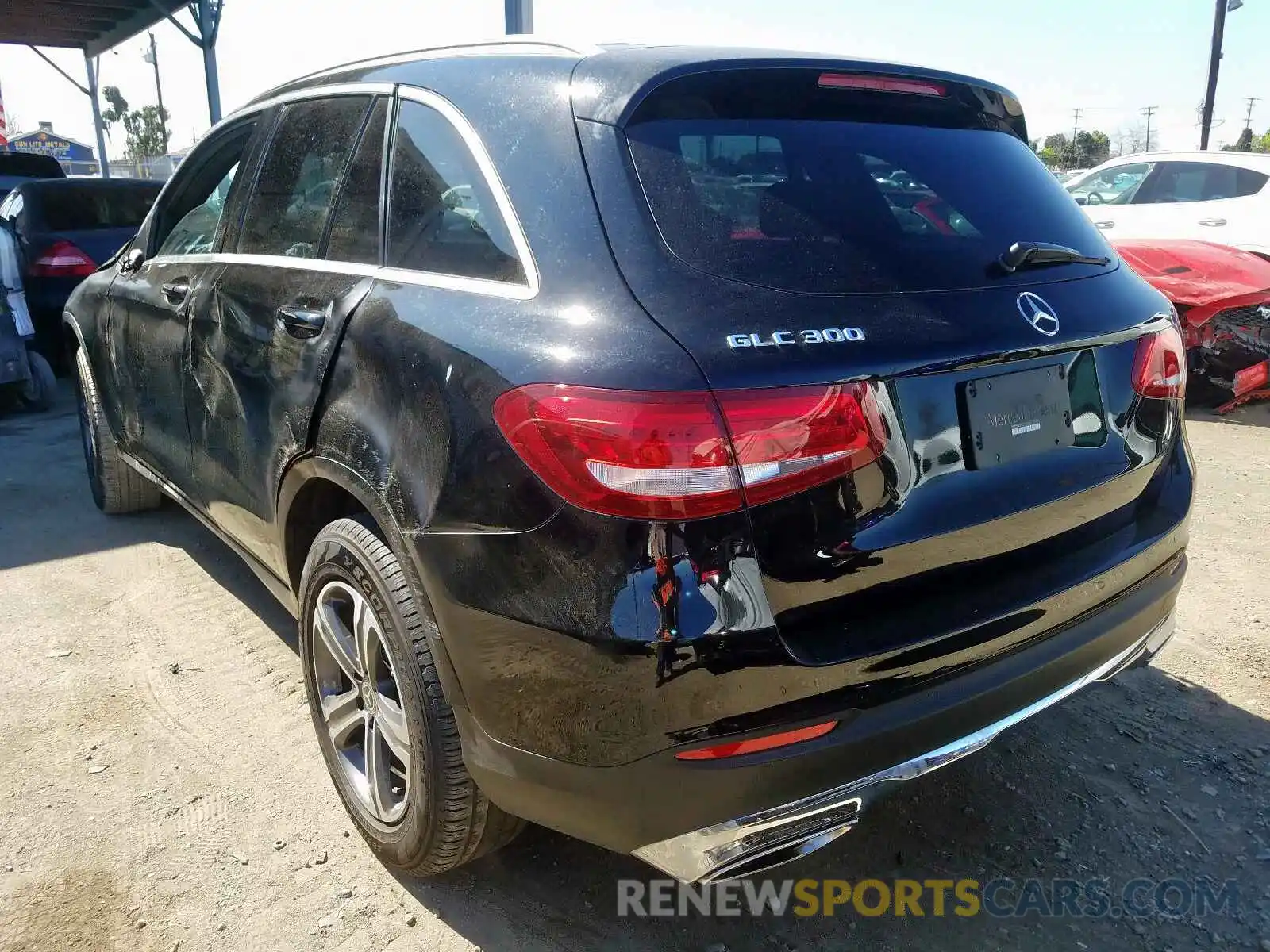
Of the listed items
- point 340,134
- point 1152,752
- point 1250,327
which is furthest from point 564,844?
point 1250,327

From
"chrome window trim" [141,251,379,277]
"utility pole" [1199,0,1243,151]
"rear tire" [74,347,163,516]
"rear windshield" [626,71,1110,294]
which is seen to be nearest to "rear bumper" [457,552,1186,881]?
"rear windshield" [626,71,1110,294]

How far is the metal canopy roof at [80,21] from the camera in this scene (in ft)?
49.0

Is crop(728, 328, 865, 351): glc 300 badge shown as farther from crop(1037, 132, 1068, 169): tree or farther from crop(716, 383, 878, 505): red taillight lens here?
crop(1037, 132, 1068, 169): tree

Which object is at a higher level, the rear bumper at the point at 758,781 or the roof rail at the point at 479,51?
the roof rail at the point at 479,51

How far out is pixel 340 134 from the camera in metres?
2.53

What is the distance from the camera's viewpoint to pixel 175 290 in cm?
319

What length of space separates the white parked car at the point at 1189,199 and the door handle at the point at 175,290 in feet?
23.4

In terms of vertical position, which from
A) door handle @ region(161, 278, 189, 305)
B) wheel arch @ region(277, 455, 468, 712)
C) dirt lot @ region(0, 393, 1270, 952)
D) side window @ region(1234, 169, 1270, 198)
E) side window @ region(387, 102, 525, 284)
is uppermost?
side window @ region(387, 102, 525, 284)

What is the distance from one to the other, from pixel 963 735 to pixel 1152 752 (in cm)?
129

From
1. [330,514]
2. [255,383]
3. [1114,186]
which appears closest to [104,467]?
[255,383]

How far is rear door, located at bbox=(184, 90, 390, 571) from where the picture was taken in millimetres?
2334

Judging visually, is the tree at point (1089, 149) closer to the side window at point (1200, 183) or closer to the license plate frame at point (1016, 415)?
the side window at point (1200, 183)

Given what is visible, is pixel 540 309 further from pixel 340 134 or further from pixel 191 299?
pixel 191 299

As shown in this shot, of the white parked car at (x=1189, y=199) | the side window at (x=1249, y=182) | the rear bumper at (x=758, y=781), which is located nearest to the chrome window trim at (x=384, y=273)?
the rear bumper at (x=758, y=781)
